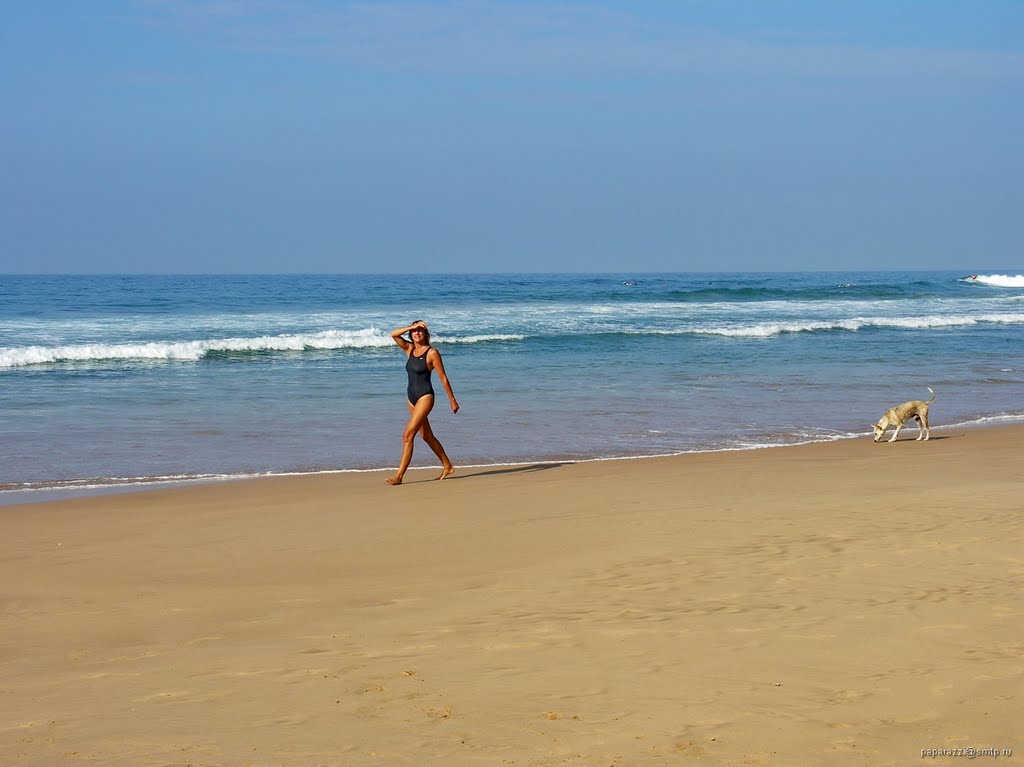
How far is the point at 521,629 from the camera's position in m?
4.71

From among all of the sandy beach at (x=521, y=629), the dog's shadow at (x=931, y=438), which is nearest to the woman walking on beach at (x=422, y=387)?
the sandy beach at (x=521, y=629)

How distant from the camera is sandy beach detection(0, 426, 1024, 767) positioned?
3.56 m

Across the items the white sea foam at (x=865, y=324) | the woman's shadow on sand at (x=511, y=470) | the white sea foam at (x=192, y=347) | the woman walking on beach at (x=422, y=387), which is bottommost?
the woman's shadow on sand at (x=511, y=470)

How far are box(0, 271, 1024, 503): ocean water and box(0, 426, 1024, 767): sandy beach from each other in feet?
9.80

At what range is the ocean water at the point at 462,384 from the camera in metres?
11.3

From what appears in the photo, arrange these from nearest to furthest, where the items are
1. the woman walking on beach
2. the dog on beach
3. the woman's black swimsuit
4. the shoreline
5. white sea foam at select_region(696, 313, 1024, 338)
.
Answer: the shoreline, the woman walking on beach, the woman's black swimsuit, the dog on beach, white sea foam at select_region(696, 313, 1024, 338)

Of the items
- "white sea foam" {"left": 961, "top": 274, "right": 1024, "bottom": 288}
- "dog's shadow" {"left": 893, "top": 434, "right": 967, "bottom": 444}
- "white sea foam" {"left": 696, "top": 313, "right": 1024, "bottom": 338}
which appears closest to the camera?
"dog's shadow" {"left": 893, "top": 434, "right": 967, "bottom": 444}

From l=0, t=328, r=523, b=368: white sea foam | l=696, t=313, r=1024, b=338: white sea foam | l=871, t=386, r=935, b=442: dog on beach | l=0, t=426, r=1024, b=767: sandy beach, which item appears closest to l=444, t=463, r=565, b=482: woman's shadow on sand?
l=0, t=426, r=1024, b=767: sandy beach

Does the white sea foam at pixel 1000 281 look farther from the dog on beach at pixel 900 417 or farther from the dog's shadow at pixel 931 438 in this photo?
the dog on beach at pixel 900 417

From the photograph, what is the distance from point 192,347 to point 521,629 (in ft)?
72.2

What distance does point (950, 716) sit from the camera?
12.0 feet

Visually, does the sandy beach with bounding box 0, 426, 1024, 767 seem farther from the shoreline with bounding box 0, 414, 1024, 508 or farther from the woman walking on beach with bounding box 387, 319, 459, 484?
the woman walking on beach with bounding box 387, 319, 459, 484

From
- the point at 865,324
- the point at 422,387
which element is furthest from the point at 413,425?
the point at 865,324

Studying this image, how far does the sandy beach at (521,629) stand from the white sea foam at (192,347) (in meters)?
16.5
